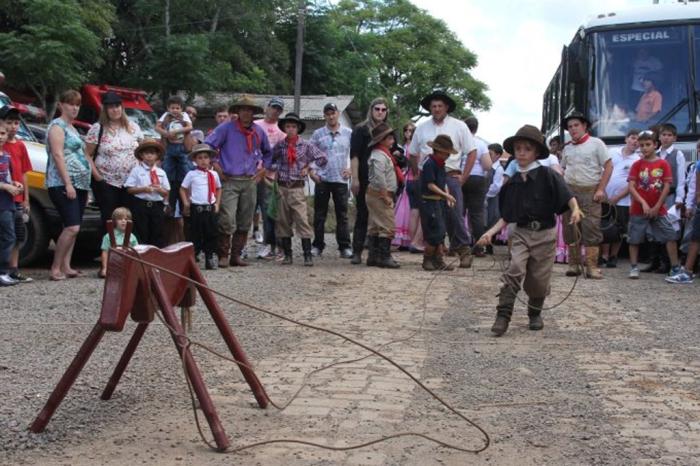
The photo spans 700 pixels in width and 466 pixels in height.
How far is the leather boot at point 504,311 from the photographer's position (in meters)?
7.07

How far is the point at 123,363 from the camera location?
4.86 m

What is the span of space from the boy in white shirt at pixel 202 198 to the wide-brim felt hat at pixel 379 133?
197 cm

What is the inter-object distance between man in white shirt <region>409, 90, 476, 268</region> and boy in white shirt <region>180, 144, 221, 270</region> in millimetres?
2666

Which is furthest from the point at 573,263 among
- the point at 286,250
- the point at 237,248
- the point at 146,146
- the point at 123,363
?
the point at 123,363

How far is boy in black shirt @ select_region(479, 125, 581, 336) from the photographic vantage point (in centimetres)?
735

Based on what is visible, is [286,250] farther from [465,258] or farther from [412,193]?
[465,258]

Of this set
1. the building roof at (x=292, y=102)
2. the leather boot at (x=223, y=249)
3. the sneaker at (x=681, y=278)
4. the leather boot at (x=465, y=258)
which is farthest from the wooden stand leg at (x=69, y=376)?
the building roof at (x=292, y=102)

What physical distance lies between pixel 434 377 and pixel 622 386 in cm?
112

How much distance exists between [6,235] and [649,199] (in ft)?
24.6

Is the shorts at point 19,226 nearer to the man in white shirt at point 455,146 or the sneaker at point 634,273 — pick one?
the man in white shirt at point 455,146

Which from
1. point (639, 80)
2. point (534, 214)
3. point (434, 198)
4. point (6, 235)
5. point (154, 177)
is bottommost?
point (6, 235)

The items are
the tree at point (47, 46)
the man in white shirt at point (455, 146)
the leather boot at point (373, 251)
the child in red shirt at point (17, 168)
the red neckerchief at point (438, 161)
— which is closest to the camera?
the child in red shirt at point (17, 168)

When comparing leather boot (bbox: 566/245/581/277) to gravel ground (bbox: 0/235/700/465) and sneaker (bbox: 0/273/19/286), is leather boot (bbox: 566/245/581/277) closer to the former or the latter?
gravel ground (bbox: 0/235/700/465)

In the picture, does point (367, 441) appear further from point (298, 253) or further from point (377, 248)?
point (298, 253)
